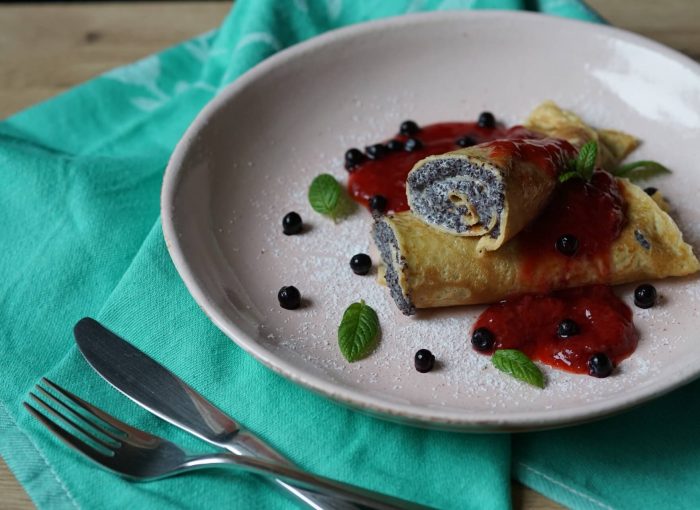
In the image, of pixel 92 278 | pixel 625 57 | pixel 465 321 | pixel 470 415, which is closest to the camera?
pixel 470 415

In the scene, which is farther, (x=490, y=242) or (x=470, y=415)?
(x=490, y=242)

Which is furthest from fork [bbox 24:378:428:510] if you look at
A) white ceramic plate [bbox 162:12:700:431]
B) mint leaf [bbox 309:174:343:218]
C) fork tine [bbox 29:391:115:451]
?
mint leaf [bbox 309:174:343:218]

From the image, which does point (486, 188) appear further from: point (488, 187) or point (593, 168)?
point (593, 168)

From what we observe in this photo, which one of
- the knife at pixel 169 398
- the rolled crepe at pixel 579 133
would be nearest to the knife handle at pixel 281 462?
the knife at pixel 169 398

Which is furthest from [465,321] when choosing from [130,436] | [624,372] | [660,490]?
[130,436]

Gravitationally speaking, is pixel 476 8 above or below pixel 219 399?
above

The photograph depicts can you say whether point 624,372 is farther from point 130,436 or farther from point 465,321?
point 130,436

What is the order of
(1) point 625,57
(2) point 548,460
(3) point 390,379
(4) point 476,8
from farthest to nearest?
(4) point 476,8, (1) point 625,57, (3) point 390,379, (2) point 548,460

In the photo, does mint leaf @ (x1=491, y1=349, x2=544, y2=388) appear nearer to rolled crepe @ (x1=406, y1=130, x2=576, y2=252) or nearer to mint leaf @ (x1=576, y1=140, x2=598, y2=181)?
rolled crepe @ (x1=406, y1=130, x2=576, y2=252)
